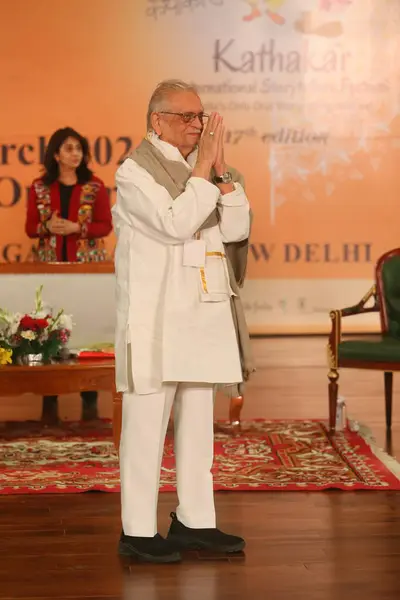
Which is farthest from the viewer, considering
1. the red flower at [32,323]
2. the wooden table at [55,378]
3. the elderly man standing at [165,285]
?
the red flower at [32,323]

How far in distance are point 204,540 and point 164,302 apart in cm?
78

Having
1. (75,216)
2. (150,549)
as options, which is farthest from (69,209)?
(150,549)

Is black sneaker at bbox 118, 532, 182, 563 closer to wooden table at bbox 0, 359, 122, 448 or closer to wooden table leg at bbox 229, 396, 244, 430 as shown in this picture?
wooden table at bbox 0, 359, 122, 448

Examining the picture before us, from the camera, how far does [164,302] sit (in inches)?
127

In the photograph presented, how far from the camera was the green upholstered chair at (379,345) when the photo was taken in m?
5.45

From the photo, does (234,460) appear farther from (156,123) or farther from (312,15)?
(312,15)

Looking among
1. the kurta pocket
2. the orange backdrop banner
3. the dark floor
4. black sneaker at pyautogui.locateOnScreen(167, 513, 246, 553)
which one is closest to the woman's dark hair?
the dark floor

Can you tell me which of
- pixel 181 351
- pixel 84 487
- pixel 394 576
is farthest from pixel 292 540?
pixel 84 487

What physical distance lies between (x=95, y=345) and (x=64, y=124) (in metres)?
4.76

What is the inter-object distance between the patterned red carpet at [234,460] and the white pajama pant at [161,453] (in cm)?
97

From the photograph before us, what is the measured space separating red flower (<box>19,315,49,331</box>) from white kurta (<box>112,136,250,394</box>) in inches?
73.1

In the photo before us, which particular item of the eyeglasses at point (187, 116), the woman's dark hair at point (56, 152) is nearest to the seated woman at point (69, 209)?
the woman's dark hair at point (56, 152)

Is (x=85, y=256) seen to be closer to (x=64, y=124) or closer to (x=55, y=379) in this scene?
(x=55, y=379)

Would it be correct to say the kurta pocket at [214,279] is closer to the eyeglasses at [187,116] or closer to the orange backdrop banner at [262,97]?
the eyeglasses at [187,116]
